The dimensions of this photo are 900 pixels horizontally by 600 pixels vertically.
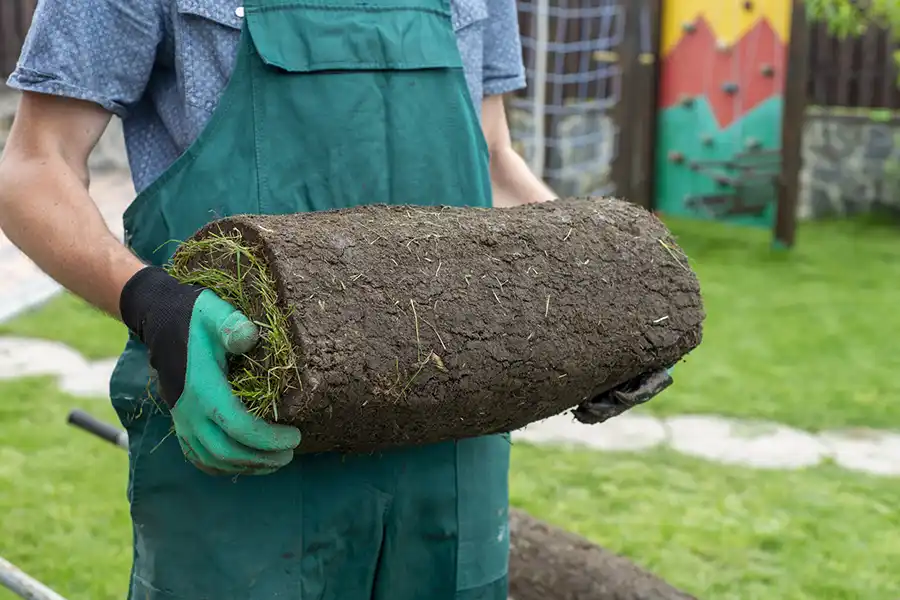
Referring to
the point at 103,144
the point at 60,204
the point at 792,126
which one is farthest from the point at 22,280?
the point at 60,204

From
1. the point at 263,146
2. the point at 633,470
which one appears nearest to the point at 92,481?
the point at 633,470

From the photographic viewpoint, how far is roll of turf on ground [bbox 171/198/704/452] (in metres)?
1.32

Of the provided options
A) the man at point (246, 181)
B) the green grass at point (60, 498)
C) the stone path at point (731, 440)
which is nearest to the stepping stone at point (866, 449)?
the stone path at point (731, 440)

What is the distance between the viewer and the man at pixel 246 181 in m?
1.51

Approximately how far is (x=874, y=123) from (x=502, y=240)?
8767mm

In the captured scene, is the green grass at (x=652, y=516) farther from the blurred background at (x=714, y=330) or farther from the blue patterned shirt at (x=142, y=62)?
the blue patterned shirt at (x=142, y=62)

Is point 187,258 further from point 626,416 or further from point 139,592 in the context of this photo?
point 626,416

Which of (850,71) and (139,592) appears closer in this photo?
(139,592)

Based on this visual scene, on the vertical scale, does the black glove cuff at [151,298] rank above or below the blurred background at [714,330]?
above

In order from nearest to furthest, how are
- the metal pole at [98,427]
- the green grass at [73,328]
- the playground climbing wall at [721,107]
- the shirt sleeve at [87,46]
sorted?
the shirt sleeve at [87,46] < the metal pole at [98,427] < the green grass at [73,328] < the playground climbing wall at [721,107]

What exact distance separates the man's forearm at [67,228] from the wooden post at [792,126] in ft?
22.7

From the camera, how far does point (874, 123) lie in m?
9.45

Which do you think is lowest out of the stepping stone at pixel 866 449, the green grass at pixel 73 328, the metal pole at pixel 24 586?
the stepping stone at pixel 866 449

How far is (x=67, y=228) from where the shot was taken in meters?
1.51
